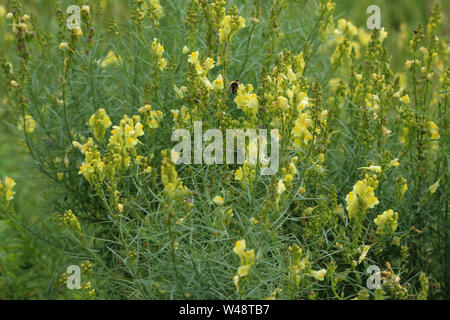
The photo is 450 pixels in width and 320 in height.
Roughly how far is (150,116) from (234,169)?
18.3 inches

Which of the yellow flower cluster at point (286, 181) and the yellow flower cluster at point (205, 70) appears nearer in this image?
the yellow flower cluster at point (286, 181)

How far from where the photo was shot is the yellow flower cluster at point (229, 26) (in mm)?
2293

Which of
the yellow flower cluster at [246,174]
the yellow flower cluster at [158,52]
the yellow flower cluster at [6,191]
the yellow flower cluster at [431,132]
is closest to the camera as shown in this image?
the yellow flower cluster at [246,174]

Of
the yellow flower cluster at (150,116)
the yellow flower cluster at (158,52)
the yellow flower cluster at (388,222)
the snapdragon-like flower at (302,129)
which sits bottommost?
the yellow flower cluster at (388,222)

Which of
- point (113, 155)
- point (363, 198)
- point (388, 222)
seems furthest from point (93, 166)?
point (388, 222)

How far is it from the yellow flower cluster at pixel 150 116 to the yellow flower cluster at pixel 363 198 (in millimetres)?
943

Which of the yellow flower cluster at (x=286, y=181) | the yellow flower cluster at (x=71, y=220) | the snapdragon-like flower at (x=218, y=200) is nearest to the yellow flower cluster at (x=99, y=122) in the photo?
the yellow flower cluster at (x=71, y=220)

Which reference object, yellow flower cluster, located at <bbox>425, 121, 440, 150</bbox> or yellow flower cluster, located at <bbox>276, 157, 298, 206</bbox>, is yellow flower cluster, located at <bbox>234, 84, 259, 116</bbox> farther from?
yellow flower cluster, located at <bbox>425, 121, 440, 150</bbox>

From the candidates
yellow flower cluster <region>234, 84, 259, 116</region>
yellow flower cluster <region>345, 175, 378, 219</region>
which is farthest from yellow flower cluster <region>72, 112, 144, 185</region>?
yellow flower cluster <region>345, 175, 378, 219</region>

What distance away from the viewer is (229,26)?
2312 millimetres

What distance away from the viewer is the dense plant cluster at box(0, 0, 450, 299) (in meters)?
2.17

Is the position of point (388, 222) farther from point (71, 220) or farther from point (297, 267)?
point (71, 220)

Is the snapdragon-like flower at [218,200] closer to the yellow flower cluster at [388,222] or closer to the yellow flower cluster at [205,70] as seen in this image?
the yellow flower cluster at [205,70]
